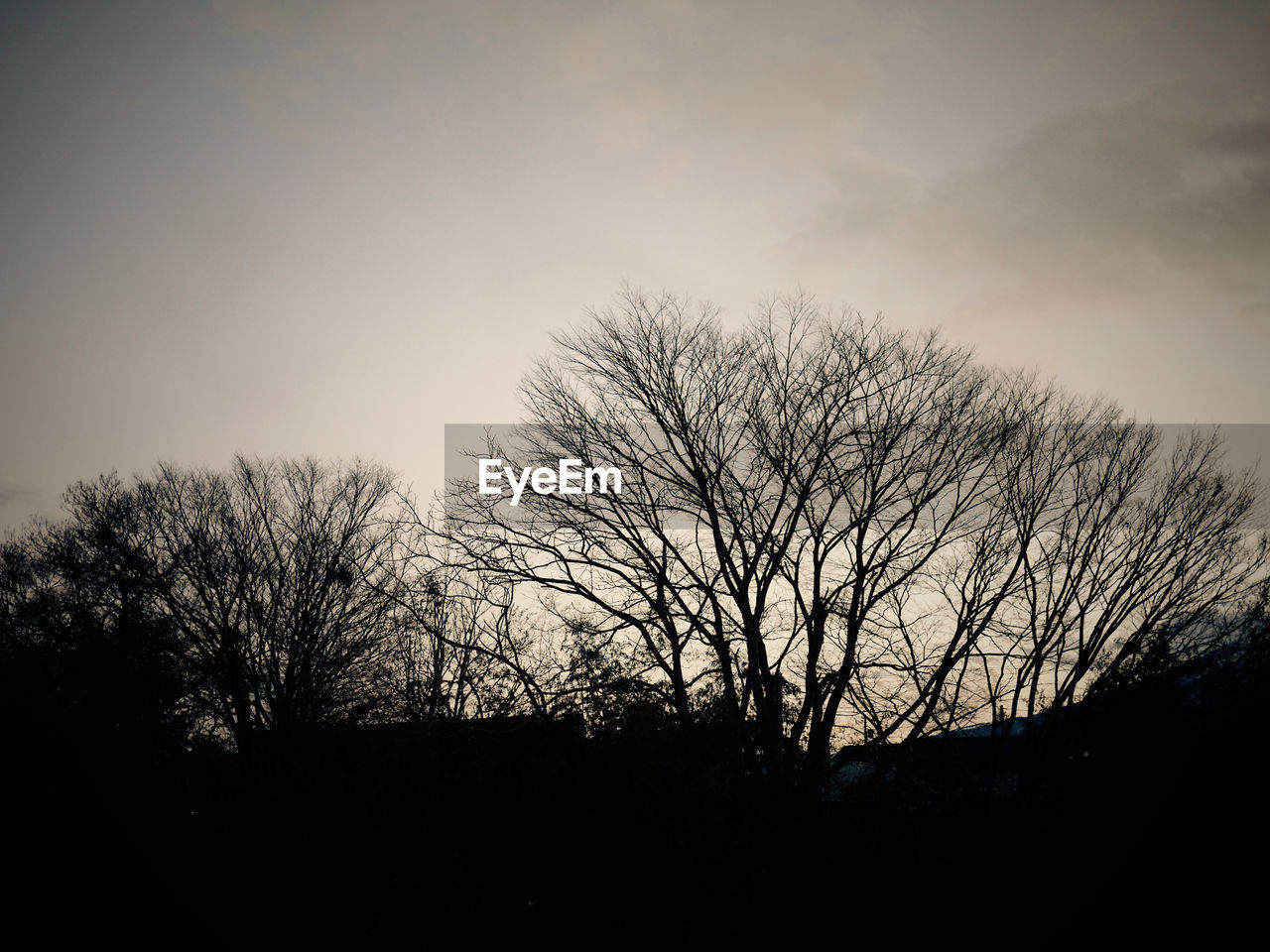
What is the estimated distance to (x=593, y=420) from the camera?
13703 millimetres

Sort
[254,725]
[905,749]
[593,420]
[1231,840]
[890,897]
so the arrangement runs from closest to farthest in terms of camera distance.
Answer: [1231,840]
[890,897]
[905,749]
[593,420]
[254,725]

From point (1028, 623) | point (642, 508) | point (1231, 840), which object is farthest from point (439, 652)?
point (1231, 840)

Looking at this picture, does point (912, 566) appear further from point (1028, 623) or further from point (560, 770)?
point (560, 770)

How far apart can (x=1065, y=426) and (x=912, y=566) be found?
4.47 meters

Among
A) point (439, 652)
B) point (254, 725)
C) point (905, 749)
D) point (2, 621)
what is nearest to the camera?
point (905, 749)

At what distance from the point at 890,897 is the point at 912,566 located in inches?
240

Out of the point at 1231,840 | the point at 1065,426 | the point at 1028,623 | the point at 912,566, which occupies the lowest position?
the point at 1231,840

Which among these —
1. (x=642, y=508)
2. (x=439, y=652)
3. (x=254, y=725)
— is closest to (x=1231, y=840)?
(x=642, y=508)

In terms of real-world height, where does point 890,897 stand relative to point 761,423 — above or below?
below

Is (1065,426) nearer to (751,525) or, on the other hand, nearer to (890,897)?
(751,525)

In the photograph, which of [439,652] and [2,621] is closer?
[2,621]

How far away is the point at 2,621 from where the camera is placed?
56.7ft

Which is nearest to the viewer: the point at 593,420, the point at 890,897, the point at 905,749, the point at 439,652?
the point at 890,897

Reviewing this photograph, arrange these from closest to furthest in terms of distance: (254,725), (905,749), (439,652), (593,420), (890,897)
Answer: (890,897) < (905,749) < (593,420) < (439,652) < (254,725)
